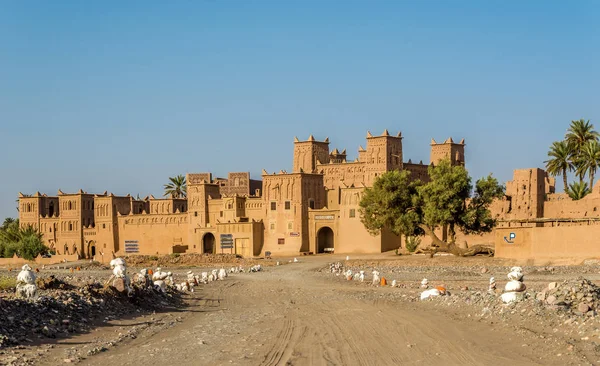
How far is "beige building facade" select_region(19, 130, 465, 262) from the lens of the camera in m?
67.8

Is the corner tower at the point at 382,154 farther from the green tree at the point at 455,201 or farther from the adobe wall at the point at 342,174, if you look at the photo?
the green tree at the point at 455,201

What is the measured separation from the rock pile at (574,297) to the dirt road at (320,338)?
2042 millimetres

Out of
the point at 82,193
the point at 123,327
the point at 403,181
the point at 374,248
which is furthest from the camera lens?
the point at 82,193

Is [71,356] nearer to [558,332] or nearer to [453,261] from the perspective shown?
[558,332]

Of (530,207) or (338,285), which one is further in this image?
(530,207)

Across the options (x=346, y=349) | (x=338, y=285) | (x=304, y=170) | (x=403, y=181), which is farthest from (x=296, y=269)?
(x=346, y=349)

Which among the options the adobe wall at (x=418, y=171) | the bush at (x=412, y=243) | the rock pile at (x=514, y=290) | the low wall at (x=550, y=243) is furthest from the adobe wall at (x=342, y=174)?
the rock pile at (x=514, y=290)

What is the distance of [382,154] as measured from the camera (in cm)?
6775

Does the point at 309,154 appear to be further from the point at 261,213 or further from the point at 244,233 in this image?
the point at 244,233

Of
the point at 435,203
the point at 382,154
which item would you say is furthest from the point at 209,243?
the point at 435,203

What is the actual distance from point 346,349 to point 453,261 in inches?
1414

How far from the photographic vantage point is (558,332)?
18.7 meters

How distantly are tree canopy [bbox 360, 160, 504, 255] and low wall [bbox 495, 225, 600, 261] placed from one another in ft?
16.1

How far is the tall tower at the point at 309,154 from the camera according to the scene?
75.1m
